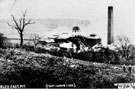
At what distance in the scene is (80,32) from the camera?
5574 mm

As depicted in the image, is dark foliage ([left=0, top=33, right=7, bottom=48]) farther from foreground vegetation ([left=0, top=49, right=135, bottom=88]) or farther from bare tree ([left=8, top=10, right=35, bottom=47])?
bare tree ([left=8, top=10, right=35, bottom=47])

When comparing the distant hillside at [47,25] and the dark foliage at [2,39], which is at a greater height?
the distant hillside at [47,25]

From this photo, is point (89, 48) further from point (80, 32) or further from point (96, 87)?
point (96, 87)

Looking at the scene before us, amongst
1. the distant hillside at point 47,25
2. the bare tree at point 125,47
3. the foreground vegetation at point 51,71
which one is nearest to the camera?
the foreground vegetation at point 51,71

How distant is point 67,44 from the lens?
18.2ft

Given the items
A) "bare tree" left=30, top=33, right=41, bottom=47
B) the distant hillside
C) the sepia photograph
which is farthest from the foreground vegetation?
the distant hillside

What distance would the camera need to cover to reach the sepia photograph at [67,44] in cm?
518

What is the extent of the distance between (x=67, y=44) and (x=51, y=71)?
588mm

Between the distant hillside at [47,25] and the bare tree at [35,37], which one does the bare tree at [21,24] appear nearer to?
the distant hillside at [47,25]

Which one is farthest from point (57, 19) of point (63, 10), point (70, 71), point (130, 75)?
point (130, 75)

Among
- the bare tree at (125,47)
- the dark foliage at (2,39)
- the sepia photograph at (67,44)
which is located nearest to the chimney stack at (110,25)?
the sepia photograph at (67,44)

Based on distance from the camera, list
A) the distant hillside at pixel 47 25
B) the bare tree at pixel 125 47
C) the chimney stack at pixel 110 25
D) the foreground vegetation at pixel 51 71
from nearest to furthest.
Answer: the foreground vegetation at pixel 51 71, the distant hillside at pixel 47 25, the chimney stack at pixel 110 25, the bare tree at pixel 125 47

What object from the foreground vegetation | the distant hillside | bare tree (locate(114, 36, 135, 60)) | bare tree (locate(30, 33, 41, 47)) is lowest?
the foreground vegetation

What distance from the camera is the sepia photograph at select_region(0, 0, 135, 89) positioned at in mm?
5180
